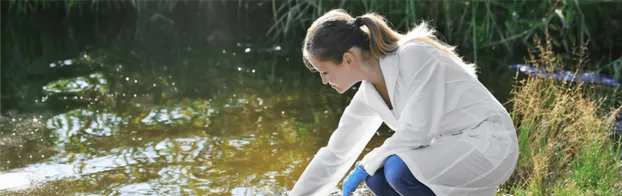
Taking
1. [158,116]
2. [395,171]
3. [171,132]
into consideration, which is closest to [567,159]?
[395,171]

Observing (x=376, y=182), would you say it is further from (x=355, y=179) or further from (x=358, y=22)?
(x=358, y=22)

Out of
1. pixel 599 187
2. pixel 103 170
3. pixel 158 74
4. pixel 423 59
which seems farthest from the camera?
pixel 158 74

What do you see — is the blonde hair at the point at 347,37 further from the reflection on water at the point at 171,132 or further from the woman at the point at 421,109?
the reflection on water at the point at 171,132

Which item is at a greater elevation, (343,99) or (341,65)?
(341,65)

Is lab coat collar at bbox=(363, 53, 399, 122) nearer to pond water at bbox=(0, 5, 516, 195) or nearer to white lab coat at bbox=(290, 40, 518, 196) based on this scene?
white lab coat at bbox=(290, 40, 518, 196)

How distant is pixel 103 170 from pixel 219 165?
56cm

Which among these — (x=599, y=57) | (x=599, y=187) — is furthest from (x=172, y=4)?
(x=599, y=187)

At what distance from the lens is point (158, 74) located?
6047 millimetres

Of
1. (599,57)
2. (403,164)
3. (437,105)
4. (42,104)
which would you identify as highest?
(437,105)

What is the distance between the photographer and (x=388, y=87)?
2484 mm

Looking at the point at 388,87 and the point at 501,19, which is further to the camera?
the point at 501,19

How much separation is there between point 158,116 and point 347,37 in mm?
2658

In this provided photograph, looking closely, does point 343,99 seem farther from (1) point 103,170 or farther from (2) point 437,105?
(2) point 437,105

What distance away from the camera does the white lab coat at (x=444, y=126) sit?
2408mm
